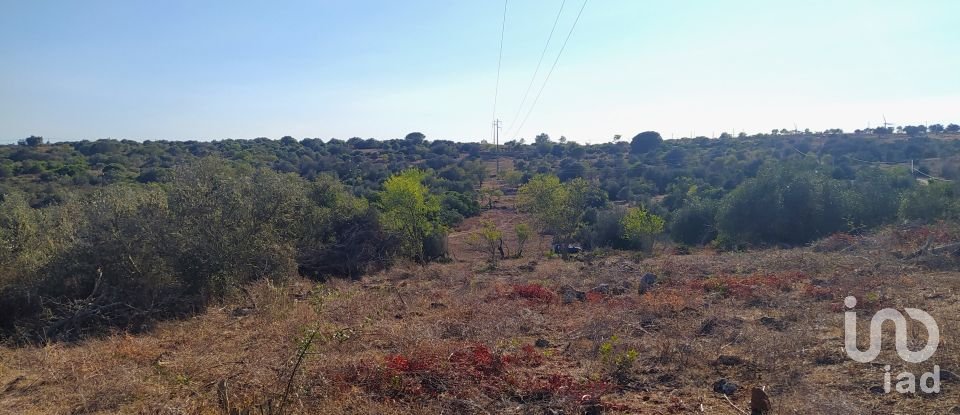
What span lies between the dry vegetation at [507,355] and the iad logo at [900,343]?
11 cm

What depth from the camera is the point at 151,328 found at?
30.6 feet

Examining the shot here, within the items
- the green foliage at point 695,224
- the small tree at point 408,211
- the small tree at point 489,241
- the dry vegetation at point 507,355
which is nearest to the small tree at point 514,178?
the small tree at point 489,241

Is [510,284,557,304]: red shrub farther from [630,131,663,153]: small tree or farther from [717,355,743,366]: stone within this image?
[630,131,663,153]: small tree

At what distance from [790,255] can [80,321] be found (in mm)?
16694

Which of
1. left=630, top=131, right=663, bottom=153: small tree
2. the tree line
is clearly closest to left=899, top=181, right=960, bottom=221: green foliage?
the tree line

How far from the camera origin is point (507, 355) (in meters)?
7.04

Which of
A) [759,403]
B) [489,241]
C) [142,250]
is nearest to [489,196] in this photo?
[489,241]

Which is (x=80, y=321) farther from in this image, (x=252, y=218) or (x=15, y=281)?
(x=252, y=218)

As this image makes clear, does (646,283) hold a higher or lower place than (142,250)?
lower

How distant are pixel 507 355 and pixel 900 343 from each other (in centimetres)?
465

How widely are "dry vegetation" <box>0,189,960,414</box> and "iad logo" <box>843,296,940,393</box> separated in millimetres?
112

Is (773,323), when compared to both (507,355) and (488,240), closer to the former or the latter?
(507,355)

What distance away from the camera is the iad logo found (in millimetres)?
5574

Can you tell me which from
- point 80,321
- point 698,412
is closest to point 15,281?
point 80,321
